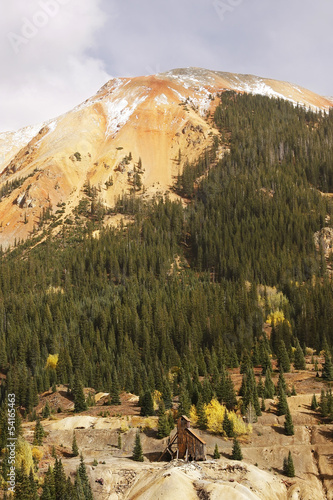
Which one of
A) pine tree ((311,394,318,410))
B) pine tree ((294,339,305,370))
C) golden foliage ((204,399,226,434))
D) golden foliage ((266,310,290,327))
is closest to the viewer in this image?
golden foliage ((204,399,226,434))

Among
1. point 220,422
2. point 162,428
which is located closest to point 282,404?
point 220,422

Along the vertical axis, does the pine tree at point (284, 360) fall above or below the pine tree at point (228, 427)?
above

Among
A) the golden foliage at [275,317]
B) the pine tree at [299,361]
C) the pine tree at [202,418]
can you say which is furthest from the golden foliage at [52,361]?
the golden foliage at [275,317]

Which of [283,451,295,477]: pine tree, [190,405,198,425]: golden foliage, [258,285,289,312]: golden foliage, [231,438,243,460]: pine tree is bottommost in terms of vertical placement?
[283,451,295,477]: pine tree

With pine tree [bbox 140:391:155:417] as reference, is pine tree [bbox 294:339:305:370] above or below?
above

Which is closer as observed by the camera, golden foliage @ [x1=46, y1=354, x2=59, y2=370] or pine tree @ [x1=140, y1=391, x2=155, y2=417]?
pine tree @ [x1=140, y1=391, x2=155, y2=417]

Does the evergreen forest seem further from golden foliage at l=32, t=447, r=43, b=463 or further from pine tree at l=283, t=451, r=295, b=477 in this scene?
golden foliage at l=32, t=447, r=43, b=463

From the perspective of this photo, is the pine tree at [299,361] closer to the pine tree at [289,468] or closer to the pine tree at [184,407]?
the pine tree at [184,407]

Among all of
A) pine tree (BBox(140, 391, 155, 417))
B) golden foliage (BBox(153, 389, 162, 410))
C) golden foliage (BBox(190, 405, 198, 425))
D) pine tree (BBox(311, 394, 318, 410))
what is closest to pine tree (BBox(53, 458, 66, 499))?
golden foliage (BBox(190, 405, 198, 425))

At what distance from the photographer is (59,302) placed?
12731 cm

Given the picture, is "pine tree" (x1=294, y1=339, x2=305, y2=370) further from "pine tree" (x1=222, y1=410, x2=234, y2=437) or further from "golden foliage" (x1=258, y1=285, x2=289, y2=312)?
"pine tree" (x1=222, y1=410, x2=234, y2=437)

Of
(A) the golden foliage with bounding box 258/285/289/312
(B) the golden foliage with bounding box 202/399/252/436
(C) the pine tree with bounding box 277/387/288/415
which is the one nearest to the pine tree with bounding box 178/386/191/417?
(B) the golden foliage with bounding box 202/399/252/436

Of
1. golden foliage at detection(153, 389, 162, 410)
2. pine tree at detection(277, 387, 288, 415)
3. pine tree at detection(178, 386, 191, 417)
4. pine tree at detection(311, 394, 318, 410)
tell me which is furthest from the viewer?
golden foliage at detection(153, 389, 162, 410)

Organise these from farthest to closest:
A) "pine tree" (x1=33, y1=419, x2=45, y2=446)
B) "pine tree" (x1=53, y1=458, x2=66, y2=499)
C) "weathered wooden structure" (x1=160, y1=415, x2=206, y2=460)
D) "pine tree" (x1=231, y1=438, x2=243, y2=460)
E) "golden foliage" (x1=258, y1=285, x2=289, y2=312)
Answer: "golden foliage" (x1=258, y1=285, x2=289, y2=312), "pine tree" (x1=33, y1=419, x2=45, y2=446), "pine tree" (x1=231, y1=438, x2=243, y2=460), "weathered wooden structure" (x1=160, y1=415, x2=206, y2=460), "pine tree" (x1=53, y1=458, x2=66, y2=499)
